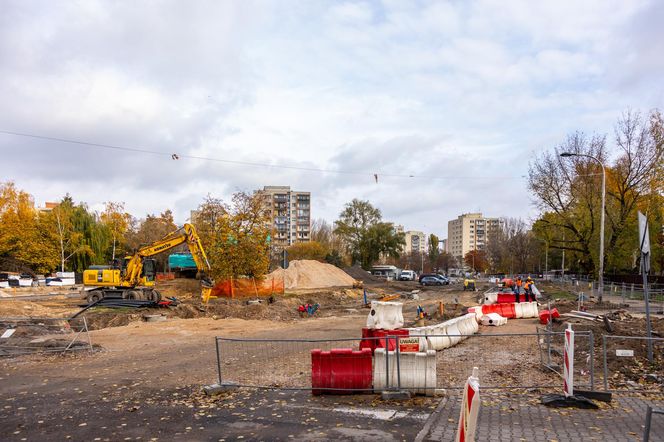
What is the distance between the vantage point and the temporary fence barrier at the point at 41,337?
47.1ft

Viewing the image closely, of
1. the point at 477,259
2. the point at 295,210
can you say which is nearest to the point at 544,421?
the point at 477,259

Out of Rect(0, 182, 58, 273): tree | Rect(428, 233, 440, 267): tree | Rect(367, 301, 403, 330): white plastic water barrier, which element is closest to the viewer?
Rect(367, 301, 403, 330): white plastic water barrier

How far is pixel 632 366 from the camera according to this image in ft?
33.9

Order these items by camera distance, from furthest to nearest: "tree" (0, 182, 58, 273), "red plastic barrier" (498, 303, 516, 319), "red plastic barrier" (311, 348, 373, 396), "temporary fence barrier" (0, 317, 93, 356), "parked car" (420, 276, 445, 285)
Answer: "parked car" (420, 276, 445, 285)
"tree" (0, 182, 58, 273)
"red plastic barrier" (498, 303, 516, 319)
"temporary fence barrier" (0, 317, 93, 356)
"red plastic barrier" (311, 348, 373, 396)

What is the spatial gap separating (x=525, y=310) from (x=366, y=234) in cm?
6547

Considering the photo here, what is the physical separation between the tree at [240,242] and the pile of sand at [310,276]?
12927 millimetres

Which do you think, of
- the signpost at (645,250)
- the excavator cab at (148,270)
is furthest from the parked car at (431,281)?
the signpost at (645,250)

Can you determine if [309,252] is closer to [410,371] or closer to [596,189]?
[596,189]

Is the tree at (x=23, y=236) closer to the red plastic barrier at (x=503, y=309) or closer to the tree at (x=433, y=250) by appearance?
the red plastic barrier at (x=503, y=309)

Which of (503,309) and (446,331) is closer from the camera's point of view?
(446,331)

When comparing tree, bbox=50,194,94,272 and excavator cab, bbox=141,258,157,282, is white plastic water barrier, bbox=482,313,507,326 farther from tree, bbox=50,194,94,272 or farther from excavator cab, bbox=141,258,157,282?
tree, bbox=50,194,94,272

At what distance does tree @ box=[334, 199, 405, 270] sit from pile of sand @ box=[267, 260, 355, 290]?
83.7 feet

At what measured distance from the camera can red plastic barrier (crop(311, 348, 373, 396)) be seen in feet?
28.6

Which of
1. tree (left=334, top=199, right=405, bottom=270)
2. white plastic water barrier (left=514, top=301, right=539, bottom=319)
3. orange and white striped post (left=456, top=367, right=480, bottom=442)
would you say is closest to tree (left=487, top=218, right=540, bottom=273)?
tree (left=334, top=199, right=405, bottom=270)
